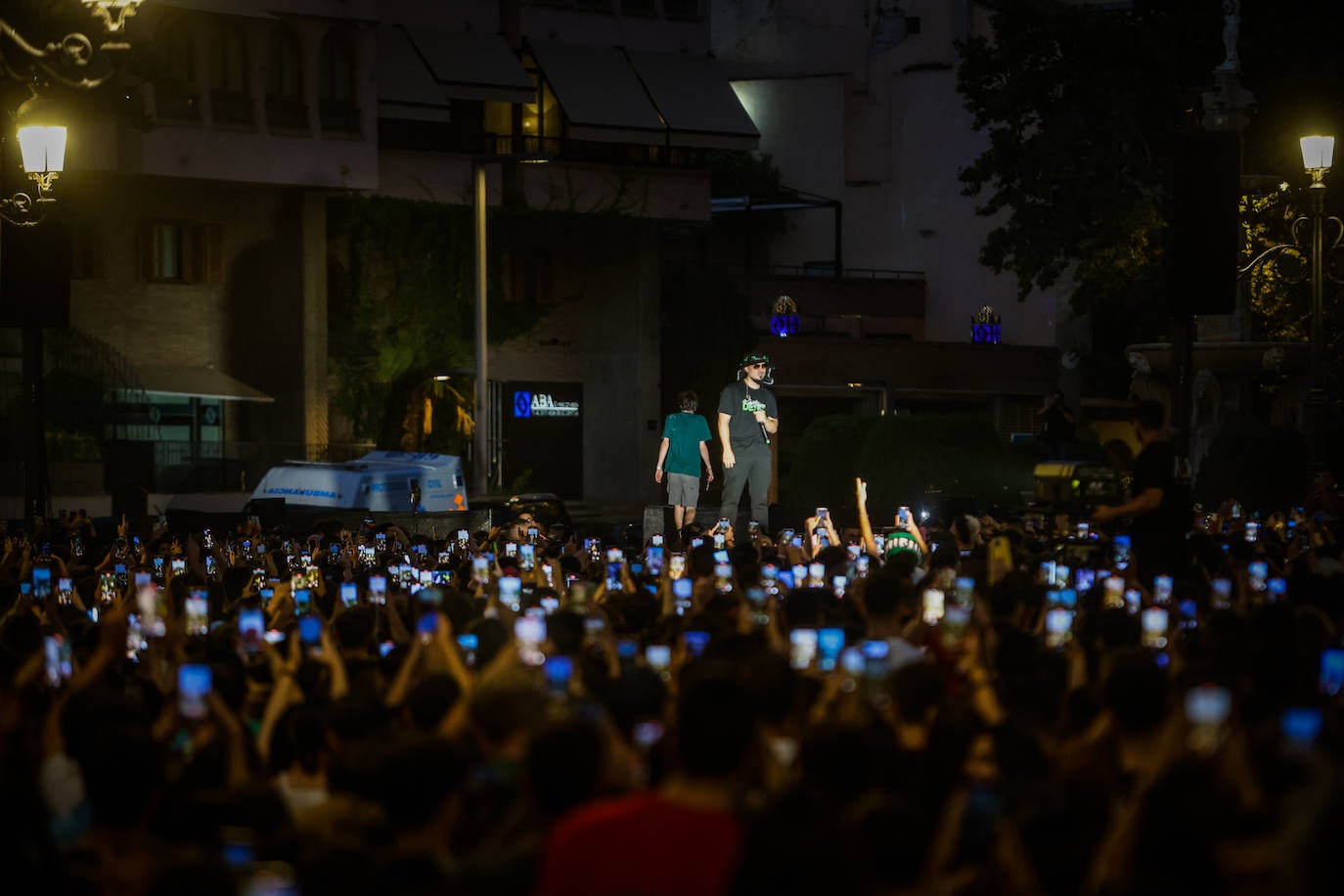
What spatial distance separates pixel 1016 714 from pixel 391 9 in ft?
108

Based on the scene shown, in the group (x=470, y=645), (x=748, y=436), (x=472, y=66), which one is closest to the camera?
(x=470, y=645)

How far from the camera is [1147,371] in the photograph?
87.6 feet

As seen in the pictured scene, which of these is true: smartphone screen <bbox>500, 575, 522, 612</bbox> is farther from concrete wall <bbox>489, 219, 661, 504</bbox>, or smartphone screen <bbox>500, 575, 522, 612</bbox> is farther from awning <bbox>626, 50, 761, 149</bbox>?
concrete wall <bbox>489, 219, 661, 504</bbox>

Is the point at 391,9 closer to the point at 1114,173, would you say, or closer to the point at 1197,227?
the point at 1114,173

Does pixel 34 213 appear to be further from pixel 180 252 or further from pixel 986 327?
pixel 986 327

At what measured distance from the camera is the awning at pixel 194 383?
1371 inches

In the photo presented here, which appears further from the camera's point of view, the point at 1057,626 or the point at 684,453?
the point at 684,453

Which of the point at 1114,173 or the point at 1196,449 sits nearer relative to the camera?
the point at 1196,449

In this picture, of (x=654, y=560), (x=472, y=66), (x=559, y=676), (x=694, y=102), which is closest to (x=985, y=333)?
(x=694, y=102)

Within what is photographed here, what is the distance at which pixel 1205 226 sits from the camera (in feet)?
44.4

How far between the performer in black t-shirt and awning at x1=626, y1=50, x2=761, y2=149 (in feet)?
90.1

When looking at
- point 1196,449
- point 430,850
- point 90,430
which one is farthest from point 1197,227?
point 90,430

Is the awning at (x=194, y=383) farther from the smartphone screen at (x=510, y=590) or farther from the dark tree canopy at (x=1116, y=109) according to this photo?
the smartphone screen at (x=510, y=590)

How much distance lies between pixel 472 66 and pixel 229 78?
5.24 m
